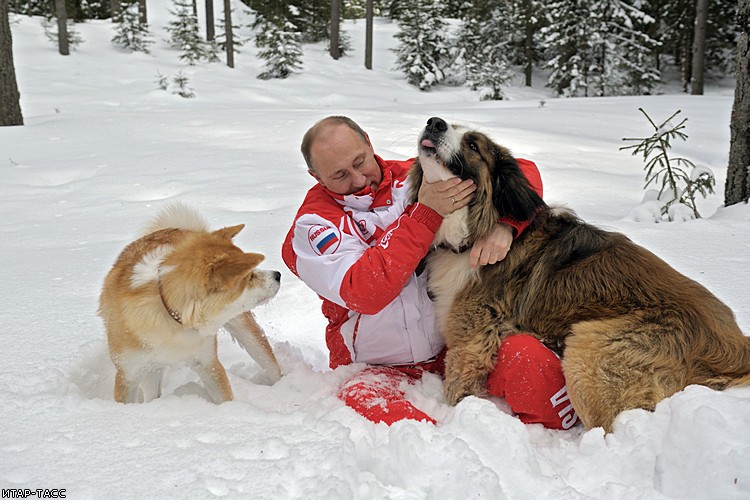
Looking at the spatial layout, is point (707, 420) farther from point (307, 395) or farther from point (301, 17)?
point (301, 17)

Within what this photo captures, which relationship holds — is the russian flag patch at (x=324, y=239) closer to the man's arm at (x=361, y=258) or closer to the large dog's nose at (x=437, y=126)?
the man's arm at (x=361, y=258)

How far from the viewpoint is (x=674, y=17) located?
22219mm

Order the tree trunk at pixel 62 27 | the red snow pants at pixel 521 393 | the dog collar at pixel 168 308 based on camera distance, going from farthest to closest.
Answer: the tree trunk at pixel 62 27
the red snow pants at pixel 521 393
the dog collar at pixel 168 308

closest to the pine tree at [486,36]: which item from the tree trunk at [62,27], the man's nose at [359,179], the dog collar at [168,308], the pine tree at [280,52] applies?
the pine tree at [280,52]

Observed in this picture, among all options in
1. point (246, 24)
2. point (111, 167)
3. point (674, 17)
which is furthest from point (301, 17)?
point (111, 167)

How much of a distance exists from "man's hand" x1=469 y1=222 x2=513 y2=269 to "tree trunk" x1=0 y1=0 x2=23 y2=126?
28.2 feet

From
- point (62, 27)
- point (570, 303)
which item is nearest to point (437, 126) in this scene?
point (570, 303)

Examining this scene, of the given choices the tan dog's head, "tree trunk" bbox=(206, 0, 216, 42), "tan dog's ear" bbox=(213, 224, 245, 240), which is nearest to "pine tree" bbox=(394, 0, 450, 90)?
"tree trunk" bbox=(206, 0, 216, 42)

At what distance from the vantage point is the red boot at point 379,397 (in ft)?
7.59

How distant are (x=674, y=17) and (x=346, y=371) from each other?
25195mm

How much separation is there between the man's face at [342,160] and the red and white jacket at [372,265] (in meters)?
0.06

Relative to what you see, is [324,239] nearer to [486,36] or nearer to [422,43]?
[422,43]

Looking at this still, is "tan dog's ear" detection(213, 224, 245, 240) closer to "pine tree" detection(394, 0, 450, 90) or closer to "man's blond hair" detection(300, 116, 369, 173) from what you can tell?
"man's blond hair" detection(300, 116, 369, 173)

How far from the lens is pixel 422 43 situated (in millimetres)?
21703
